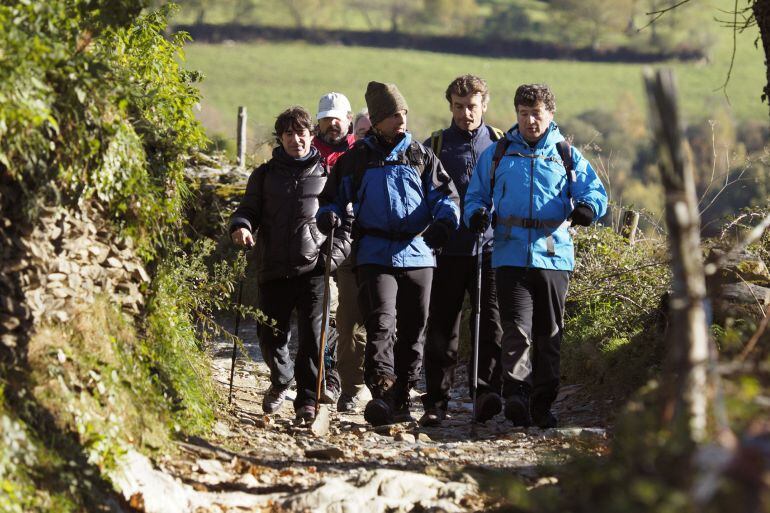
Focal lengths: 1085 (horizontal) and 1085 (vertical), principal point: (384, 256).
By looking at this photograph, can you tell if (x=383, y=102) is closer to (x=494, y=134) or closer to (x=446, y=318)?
(x=494, y=134)

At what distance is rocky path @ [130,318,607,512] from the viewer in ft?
18.1

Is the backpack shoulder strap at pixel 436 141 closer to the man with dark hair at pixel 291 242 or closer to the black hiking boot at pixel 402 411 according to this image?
the man with dark hair at pixel 291 242

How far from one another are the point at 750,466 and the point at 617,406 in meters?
5.42

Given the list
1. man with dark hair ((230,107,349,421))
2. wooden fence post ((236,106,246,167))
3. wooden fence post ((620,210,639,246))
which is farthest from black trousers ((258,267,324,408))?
wooden fence post ((236,106,246,167))

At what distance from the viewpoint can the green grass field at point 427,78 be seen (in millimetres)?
80438

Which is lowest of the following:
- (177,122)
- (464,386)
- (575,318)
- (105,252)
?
(464,386)

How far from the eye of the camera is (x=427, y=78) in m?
93.7

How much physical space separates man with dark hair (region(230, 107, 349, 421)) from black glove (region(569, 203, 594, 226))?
69.1 inches

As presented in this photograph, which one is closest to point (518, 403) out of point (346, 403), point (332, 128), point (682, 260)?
point (346, 403)

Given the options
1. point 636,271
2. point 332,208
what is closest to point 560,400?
point 636,271

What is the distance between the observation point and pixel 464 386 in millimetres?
10656

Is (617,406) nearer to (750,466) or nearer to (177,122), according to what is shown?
(177,122)

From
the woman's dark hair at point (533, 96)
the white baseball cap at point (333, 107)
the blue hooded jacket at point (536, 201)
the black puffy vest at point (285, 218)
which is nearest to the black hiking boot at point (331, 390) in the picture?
the black puffy vest at point (285, 218)

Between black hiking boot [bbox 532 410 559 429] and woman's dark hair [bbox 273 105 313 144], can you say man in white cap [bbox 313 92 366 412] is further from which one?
black hiking boot [bbox 532 410 559 429]
